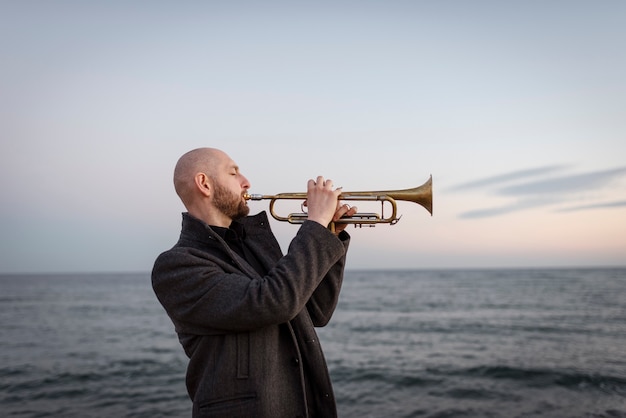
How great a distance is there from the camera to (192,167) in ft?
8.28

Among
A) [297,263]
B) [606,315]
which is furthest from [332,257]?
A: [606,315]

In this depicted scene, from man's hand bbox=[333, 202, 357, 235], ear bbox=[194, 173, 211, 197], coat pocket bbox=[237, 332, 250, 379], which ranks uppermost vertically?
ear bbox=[194, 173, 211, 197]

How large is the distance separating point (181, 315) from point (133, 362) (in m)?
12.9

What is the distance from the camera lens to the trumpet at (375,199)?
9.10ft

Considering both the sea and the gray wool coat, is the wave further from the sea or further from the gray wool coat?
the gray wool coat

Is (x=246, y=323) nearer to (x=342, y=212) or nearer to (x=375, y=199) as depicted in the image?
(x=342, y=212)

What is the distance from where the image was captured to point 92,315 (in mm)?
29172

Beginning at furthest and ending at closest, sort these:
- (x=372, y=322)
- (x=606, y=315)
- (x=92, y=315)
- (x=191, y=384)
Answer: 1. (x=92, y=315)
2. (x=606, y=315)
3. (x=372, y=322)
4. (x=191, y=384)

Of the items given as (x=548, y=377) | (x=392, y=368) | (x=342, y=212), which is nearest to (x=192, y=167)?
(x=342, y=212)

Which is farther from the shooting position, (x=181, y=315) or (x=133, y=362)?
(x=133, y=362)

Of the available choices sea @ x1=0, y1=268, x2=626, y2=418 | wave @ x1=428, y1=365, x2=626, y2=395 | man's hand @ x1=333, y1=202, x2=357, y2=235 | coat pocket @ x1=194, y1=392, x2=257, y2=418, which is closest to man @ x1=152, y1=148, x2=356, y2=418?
coat pocket @ x1=194, y1=392, x2=257, y2=418

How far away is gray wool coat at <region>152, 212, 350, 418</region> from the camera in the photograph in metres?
2.22

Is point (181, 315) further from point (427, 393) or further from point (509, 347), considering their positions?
point (509, 347)

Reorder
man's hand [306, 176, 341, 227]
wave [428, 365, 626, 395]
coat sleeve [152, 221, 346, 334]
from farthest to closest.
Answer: wave [428, 365, 626, 395] < man's hand [306, 176, 341, 227] < coat sleeve [152, 221, 346, 334]
